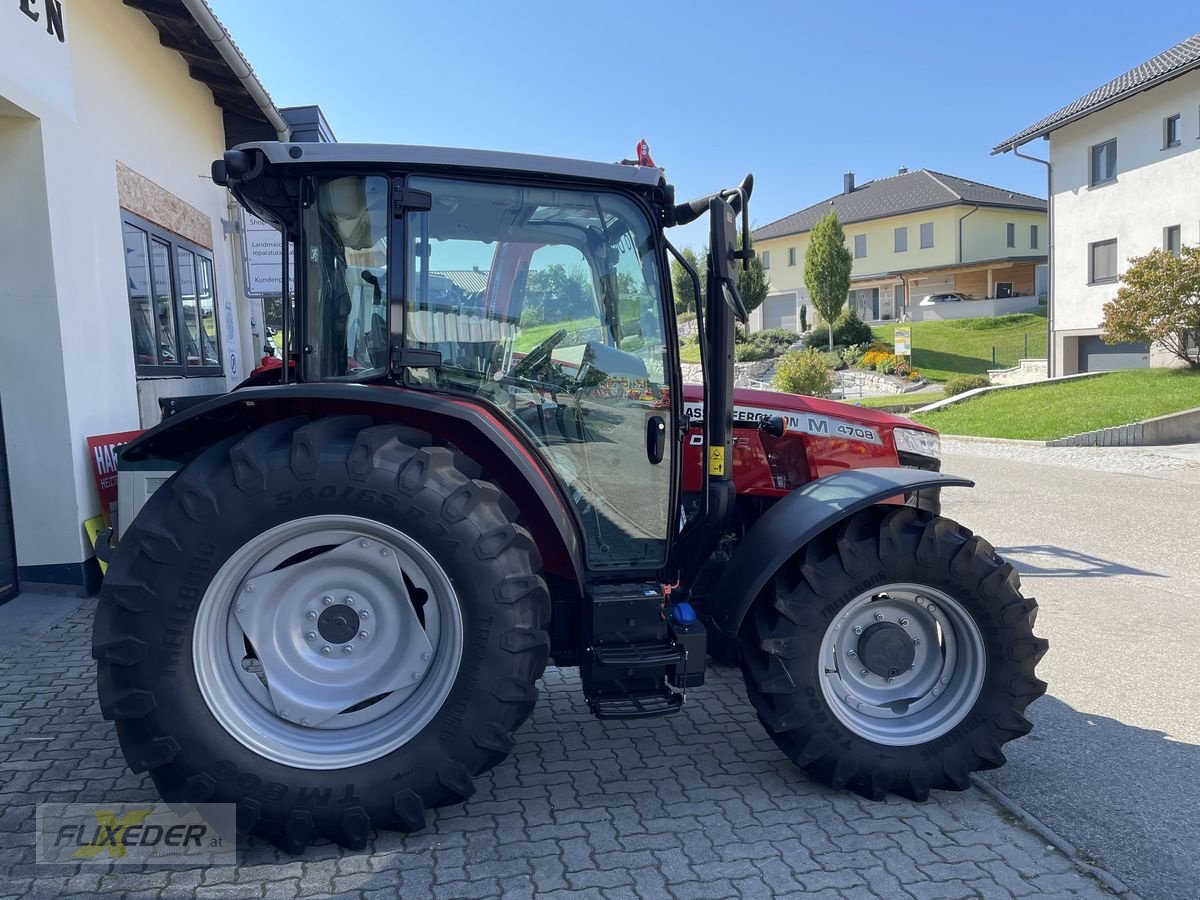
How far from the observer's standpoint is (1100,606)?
18.8ft

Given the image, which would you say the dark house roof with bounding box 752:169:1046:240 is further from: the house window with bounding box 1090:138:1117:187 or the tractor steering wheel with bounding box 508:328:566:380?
the tractor steering wheel with bounding box 508:328:566:380

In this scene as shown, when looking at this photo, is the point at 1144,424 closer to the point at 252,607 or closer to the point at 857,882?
the point at 857,882

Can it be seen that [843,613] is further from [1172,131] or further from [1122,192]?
[1122,192]

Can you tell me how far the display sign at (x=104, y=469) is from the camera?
5750 millimetres

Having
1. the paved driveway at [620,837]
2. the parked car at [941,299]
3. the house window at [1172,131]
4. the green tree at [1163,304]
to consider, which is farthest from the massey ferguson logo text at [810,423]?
the parked car at [941,299]

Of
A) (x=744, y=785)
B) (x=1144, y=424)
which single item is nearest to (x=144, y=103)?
(x=744, y=785)

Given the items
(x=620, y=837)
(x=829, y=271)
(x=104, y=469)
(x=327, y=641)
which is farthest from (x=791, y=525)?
(x=829, y=271)

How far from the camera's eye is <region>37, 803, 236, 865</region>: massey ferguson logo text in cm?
269

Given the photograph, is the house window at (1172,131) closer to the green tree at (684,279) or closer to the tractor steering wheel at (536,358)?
the green tree at (684,279)

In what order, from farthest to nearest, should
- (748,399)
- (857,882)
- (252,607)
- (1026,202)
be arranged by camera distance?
(1026,202)
(748,399)
(252,607)
(857,882)

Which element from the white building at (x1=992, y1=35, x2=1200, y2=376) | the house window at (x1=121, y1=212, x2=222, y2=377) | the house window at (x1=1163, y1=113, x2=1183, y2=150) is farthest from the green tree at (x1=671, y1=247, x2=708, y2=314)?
the house window at (x1=1163, y1=113, x2=1183, y2=150)

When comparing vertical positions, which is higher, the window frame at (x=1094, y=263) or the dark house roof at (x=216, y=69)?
the dark house roof at (x=216, y=69)

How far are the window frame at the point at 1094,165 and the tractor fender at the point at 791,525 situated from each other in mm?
24796

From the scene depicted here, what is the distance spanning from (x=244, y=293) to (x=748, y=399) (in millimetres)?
8642
